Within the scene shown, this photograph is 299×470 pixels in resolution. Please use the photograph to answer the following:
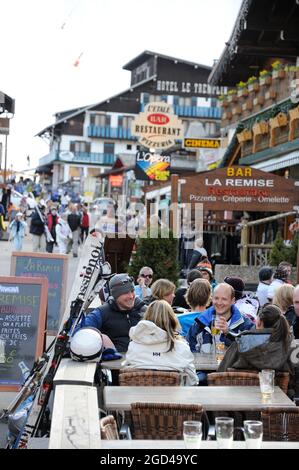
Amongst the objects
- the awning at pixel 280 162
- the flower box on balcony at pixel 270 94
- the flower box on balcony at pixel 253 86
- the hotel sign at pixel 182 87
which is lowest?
the awning at pixel 280 162

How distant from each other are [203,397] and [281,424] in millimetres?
686

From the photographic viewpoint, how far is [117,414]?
727cm

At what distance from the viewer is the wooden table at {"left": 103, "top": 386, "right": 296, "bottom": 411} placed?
622 cm

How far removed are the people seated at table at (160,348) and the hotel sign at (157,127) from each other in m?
28.4

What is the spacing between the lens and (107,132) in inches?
3944

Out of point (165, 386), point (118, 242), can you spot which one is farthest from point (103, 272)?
point (118, 242)

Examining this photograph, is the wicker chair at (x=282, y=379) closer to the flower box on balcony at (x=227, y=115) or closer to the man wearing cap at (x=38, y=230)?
the man wearing cap at (x=38, y=230)

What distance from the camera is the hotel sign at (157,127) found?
118 ft

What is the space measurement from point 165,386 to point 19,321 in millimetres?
3066

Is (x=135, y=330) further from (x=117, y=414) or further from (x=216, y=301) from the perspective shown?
(x=216, y=301)

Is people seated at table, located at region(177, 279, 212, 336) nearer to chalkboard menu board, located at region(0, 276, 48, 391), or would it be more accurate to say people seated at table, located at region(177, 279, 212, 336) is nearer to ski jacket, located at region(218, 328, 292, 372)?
chalkboard menu board, located at region(0, 276, 48, 391)

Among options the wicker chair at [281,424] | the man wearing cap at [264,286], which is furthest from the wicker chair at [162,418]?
the man wearing cap at [264,286]

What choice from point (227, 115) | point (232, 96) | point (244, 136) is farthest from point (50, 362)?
point (227, 115)

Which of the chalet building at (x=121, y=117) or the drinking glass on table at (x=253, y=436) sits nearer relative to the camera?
the drinking glass on table at (x=253, y=436)
